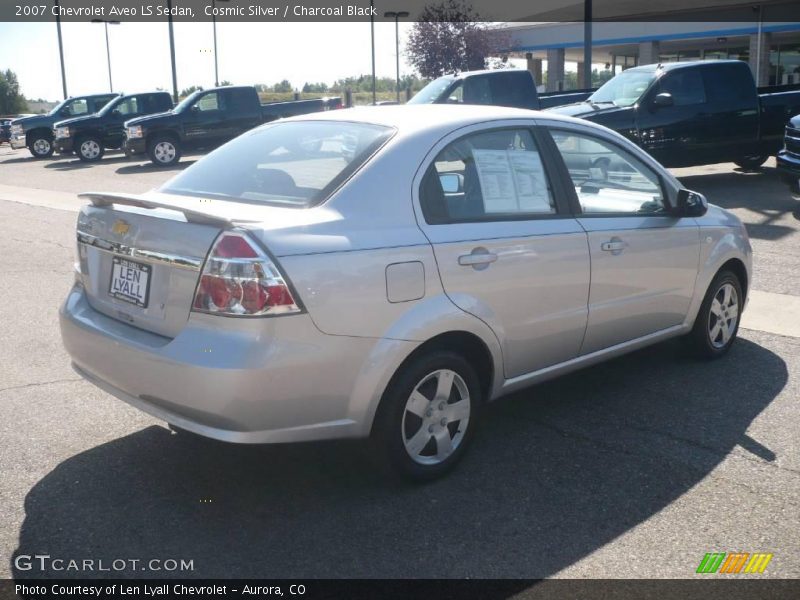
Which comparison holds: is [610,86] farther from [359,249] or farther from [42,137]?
[42,137]

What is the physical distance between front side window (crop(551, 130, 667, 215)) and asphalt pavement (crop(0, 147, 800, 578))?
1138mm

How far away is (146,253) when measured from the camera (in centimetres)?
385

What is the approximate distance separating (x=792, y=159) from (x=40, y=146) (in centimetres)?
2480

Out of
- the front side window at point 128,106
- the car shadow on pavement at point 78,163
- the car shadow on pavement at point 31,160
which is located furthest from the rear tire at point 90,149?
the car shadow on pavement at point 31,160

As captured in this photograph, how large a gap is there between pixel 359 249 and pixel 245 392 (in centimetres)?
76

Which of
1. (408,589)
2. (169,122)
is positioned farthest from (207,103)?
(408,589)

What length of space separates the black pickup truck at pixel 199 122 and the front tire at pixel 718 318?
18.9 metres

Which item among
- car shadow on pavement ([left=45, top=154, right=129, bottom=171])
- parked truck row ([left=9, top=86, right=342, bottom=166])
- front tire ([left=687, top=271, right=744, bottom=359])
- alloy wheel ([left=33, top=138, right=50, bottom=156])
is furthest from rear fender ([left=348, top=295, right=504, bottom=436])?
alloy wheel ([left=33, top=138, right=50, bottom=156])

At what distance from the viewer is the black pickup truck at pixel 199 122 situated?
23219 millimetres

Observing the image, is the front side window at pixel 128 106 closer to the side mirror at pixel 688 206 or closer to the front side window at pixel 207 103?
the front side window at pixel 207 103

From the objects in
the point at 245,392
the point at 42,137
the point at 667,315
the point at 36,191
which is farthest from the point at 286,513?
the point at 42,137

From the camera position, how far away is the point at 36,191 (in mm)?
18422
